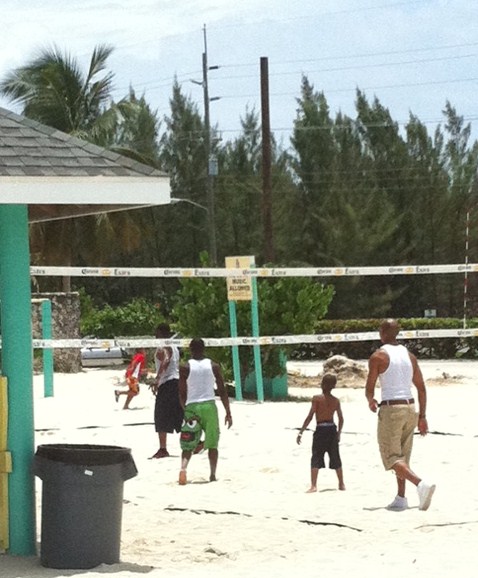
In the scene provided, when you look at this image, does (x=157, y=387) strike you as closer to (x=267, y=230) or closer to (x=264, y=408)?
(x=264, y=408)

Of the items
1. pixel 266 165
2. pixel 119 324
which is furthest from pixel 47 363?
pixel 266 165

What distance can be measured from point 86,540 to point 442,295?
4414cm

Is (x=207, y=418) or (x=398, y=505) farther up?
(x=207, y=418)

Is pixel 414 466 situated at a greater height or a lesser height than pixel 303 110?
lesser

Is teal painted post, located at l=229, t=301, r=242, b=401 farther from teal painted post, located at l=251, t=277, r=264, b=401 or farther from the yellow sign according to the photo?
teal painted post, located at l=251, t=277, r=264, b=401

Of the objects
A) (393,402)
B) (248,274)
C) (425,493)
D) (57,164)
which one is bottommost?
(425,493)

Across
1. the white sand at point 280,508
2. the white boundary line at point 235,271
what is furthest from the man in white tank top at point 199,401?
the white boundary line at point 235,271

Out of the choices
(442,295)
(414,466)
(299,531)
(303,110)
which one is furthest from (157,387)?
(303,110)

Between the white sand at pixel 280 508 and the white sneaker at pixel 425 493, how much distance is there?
0.25 ft

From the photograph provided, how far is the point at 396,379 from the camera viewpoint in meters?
10.5

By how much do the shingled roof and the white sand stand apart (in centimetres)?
228

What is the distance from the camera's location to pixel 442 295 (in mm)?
51688

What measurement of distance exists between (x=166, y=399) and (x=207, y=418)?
172 cm

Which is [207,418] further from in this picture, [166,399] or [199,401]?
[166,399]
